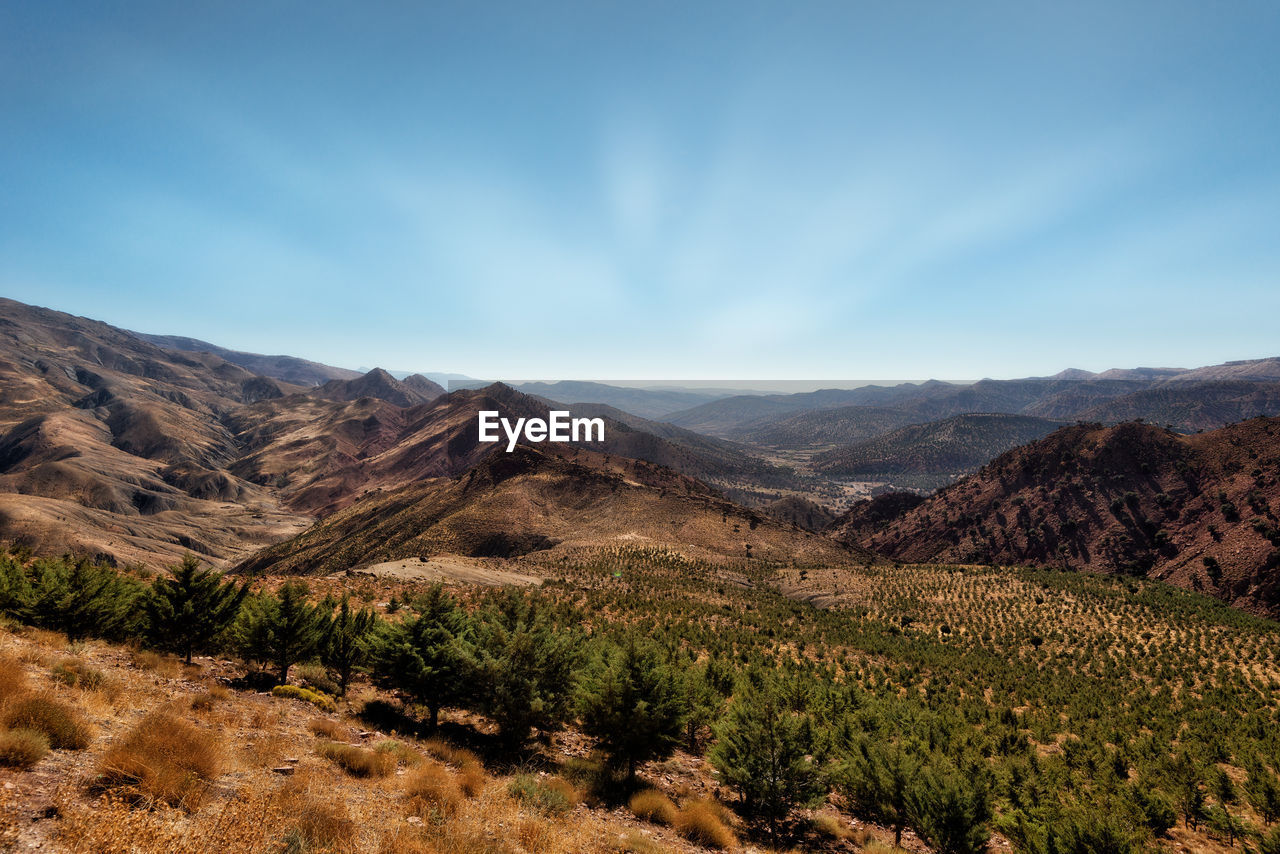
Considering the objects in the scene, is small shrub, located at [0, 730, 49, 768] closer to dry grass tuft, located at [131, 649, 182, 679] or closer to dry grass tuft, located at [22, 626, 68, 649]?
dry grass tuft, located at [131, 649, 182, 679]

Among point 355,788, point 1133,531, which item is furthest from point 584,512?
point 1133,531

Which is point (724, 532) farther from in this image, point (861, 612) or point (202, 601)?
point (202, 601)

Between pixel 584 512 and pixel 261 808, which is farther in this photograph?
pixel 584 512

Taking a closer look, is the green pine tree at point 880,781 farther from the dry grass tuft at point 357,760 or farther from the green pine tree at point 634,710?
the dry grass tuft at point 357,760

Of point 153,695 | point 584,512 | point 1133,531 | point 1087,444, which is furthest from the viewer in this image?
point 1087,444

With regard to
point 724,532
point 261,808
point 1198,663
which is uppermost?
point 261,808

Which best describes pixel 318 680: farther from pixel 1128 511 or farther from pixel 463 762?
pixel 1128 511

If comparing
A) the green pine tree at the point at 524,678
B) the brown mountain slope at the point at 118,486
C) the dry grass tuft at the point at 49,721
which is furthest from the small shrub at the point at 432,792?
the brown mountain slope at the point at 118,486

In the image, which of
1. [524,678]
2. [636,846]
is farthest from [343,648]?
[636,846]

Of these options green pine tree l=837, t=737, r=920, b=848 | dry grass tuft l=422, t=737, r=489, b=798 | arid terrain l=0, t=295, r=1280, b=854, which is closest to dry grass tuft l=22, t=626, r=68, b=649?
arid terrain l=0, t=295, r=1280, b=854
